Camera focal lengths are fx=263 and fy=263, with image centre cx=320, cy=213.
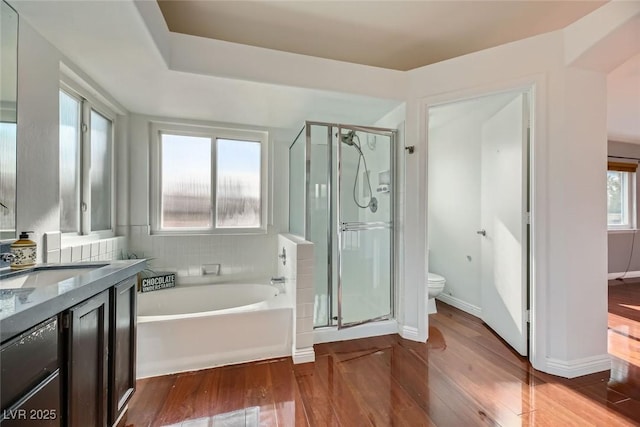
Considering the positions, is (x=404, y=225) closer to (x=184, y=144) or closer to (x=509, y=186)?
(x=509, y=186)

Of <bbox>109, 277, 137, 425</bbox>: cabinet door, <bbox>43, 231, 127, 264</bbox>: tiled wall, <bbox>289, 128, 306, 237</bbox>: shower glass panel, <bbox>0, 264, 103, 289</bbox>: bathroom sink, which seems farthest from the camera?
<bbox>289, 128, 306, 237</bbox>: shower glass panel

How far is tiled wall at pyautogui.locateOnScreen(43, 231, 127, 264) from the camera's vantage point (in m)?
1.53

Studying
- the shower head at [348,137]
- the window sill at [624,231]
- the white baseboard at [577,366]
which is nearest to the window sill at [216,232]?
the shower head at [348,137]

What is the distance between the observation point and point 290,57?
2.01m

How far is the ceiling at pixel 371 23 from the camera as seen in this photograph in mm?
1770

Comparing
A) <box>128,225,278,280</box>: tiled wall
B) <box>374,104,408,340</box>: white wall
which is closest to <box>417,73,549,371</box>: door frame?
<box>374,104,408,340</box>: white wall

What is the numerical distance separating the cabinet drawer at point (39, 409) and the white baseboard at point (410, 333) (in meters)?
2.21

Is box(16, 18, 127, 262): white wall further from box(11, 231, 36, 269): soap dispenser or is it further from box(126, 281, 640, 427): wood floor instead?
box(126, 281, 640, 427): wood floor

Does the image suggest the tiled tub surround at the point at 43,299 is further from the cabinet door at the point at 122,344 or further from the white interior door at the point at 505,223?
the white interior door at the point at 505,223

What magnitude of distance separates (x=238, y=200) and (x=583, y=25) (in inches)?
122

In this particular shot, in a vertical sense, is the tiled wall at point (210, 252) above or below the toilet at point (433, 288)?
above

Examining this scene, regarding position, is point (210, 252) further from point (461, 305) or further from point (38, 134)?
point (461, 305)

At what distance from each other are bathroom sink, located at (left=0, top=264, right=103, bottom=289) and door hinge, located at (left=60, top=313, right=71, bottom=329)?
13.8 inches

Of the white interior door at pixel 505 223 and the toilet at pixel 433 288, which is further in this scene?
the toilet at pixel 433 288
